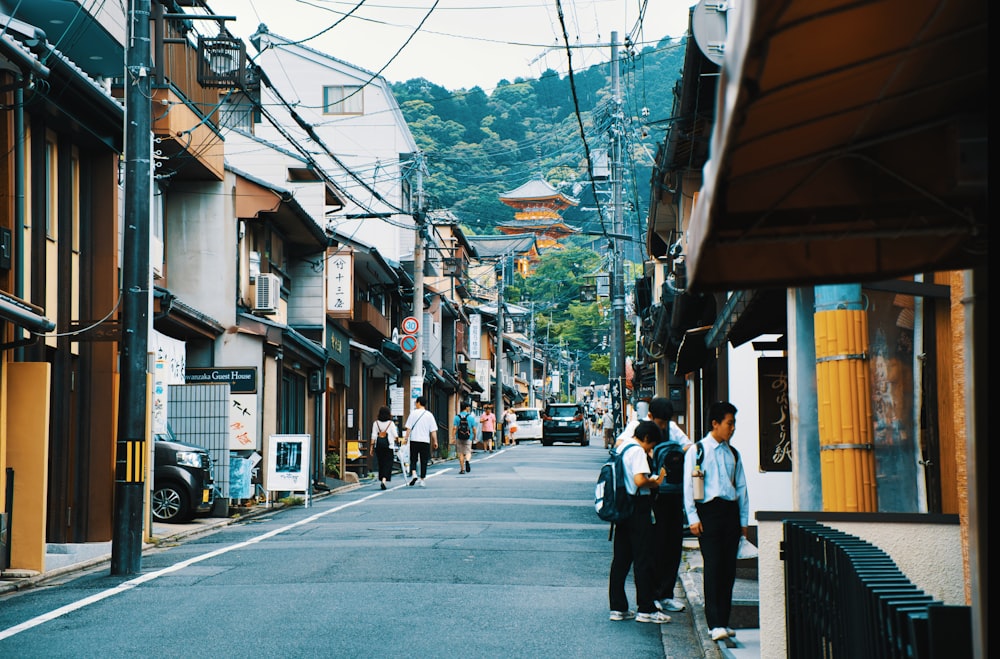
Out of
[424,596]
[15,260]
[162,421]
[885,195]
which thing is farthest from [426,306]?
[885,195]

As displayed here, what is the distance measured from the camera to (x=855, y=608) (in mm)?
4434

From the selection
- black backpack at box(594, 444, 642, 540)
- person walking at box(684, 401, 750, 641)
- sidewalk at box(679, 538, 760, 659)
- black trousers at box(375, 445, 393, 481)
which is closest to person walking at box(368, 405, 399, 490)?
black trousers at box(375, 445, 393, 481)

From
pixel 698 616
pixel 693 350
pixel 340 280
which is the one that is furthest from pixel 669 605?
pixel 340 280

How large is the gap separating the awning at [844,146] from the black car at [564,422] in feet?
201

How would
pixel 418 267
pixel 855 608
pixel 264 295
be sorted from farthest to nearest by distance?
pixel 418 267
pixel 264 295
pixel 855 608

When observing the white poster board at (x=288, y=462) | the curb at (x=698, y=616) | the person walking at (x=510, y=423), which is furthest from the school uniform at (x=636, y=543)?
the person walking at (x=510, y=423)

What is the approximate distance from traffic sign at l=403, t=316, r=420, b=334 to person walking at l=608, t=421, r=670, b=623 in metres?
28.3

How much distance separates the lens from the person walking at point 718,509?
9.23 m

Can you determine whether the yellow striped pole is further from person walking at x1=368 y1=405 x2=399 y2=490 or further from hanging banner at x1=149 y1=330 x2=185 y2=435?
person walking at x1=368 y1=405 x2=399 y2=490

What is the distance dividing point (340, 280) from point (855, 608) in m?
31.4

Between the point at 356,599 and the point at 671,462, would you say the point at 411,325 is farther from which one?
the point at 671,462

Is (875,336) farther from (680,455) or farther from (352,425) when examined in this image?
(352,425)

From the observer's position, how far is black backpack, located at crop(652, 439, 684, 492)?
1063 cm

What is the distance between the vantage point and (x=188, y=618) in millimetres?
9977
